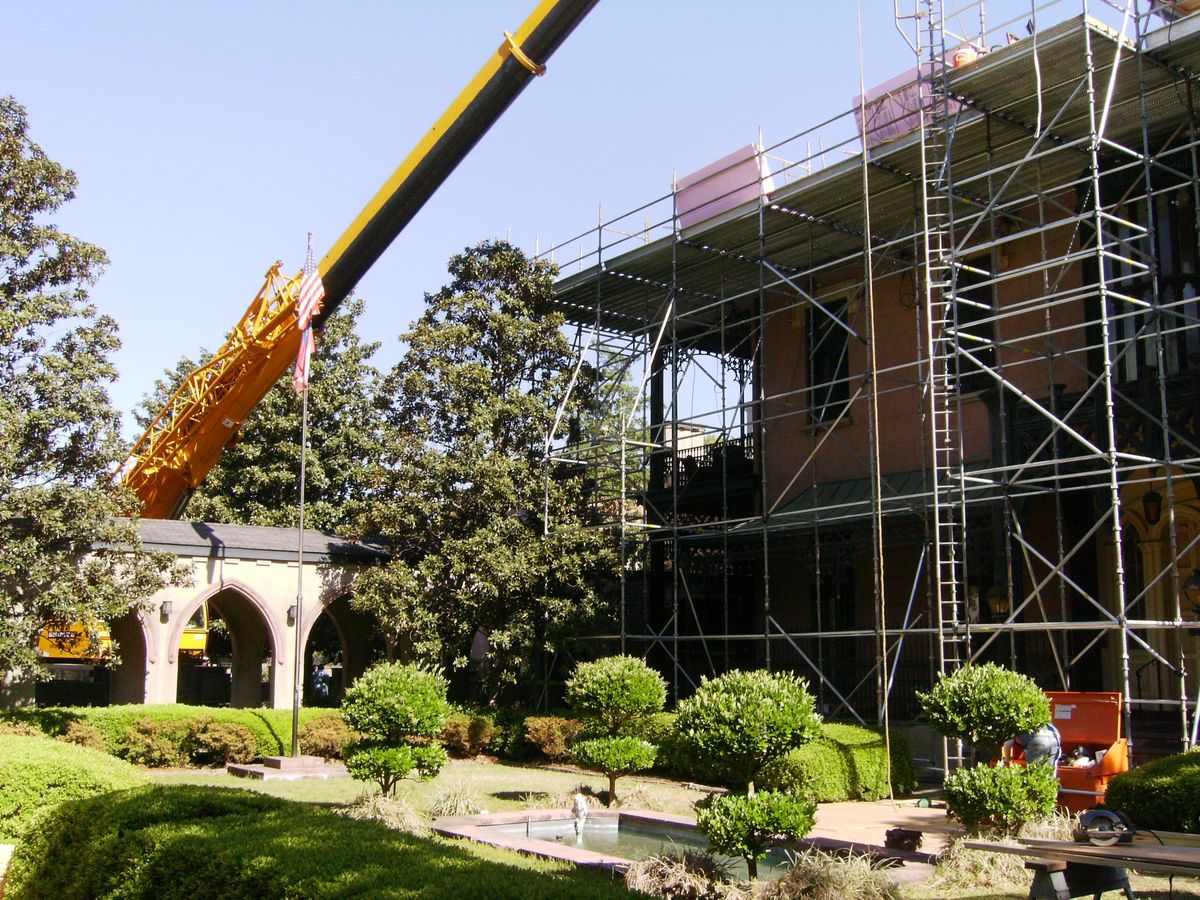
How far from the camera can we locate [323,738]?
65.4 feet

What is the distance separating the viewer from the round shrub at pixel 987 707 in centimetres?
1104

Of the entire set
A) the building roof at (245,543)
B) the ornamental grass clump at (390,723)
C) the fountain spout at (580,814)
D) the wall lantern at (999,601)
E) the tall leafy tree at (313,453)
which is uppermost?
the tall leafy tree at (313,453)

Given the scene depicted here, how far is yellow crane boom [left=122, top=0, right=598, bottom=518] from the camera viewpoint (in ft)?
46.8

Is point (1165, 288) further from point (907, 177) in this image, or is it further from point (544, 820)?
point (544, 820)

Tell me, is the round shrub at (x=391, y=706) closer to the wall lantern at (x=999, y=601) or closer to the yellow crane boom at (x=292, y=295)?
the yellow crane boom at (x=292, y=295)

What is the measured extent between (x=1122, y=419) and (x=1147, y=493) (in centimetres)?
139

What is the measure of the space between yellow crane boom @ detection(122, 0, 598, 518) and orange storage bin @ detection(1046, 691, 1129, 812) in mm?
9986

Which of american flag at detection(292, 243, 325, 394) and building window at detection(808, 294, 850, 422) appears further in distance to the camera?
building window at detection(808, 294, 850, 422)

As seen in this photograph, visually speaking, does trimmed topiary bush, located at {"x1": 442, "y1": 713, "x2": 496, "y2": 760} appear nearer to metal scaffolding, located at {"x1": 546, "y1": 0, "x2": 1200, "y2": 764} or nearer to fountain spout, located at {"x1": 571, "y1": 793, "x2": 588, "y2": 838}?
metal scaffolding, located at {"x1": 546, "y1": 0, "x2": 1200, "y2": 764}

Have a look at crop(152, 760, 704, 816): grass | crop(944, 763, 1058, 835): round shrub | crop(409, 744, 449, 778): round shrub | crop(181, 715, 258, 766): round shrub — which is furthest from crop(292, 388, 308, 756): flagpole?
crop(944, 763, 1058, 835): round shrub

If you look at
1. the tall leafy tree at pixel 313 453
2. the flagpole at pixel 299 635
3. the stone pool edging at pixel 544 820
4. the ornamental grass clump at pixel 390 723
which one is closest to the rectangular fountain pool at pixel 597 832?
the stone pool edging at pixel 544 820

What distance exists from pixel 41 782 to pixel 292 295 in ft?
37.9

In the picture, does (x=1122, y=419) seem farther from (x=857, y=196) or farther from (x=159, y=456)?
(x=159, y=456)

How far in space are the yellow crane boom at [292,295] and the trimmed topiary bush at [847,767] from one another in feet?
30.2
